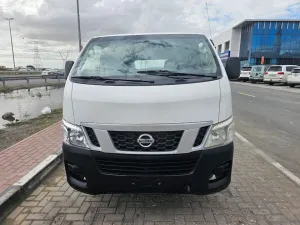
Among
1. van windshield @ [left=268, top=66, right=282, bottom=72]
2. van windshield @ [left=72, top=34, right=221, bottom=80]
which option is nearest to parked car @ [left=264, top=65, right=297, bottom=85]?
van windshield @ [left=268, top=66, right=282, bottom=72]

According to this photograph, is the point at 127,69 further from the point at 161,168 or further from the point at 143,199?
the point at 143,199

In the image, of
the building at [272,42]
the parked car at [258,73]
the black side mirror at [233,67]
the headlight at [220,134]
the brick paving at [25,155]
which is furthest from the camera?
the building at [272,42]

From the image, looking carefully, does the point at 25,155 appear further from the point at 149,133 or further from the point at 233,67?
the point at 233,67

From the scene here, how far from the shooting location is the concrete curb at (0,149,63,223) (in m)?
3.37

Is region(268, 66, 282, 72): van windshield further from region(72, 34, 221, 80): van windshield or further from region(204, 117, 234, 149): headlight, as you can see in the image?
region(204, 117, 234, 149): headlight

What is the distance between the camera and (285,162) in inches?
200

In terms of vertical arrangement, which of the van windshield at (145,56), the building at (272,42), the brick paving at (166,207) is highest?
the building at (272,42)

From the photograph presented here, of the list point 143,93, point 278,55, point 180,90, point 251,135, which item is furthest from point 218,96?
point 278,55

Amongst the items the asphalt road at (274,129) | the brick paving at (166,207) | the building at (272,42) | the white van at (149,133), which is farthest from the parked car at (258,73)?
the white van at (149,133)

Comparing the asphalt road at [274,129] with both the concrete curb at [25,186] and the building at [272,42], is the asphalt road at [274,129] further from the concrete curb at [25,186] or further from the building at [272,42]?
the building at [272,42]

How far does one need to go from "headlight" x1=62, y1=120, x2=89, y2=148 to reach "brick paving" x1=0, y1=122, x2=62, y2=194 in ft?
5.00

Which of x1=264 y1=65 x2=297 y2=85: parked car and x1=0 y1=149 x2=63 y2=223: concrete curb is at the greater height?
x1=264 y1=65 x2=297 y2=85: parked car

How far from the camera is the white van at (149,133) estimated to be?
2.65m

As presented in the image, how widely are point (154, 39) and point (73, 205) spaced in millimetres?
2397
